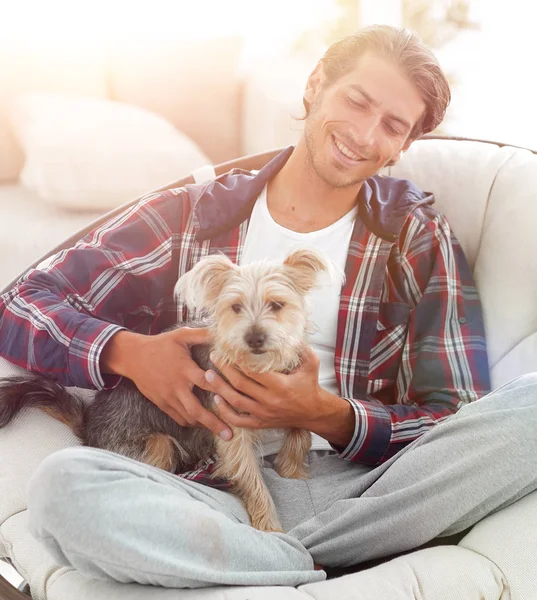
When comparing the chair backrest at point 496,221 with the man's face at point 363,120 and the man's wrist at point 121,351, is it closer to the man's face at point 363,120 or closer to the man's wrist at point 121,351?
the man's face at point 363,120

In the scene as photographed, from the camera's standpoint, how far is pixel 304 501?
5.59 feet

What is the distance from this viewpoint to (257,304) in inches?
62.5

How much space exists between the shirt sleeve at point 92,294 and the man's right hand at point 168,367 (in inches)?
2.1

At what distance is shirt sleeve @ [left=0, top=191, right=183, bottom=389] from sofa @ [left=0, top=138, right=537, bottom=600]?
139 millimetres

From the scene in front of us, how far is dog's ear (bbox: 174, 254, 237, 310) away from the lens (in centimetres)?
162

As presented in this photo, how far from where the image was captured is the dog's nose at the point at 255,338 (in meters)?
1.54

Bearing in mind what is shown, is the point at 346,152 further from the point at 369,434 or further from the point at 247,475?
the point at 247,475

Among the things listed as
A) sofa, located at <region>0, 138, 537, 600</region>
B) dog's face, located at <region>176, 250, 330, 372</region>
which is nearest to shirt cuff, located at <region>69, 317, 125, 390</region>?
sofa, located at <region>0, 138, 537, 600</region>

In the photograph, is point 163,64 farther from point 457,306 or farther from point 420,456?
point 420,456

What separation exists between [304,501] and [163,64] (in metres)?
1.67

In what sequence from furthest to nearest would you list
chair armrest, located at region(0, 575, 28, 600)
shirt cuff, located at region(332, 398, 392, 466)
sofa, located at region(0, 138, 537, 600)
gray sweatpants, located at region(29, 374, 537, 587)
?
shirt cuff, located at region(332, 398, 392, 466) < chair armrest, located at region(0, 575, 28, 600) < sofa, located at region(0, 138, 537, 600) < gray sweatpants, located at region(29, 374, 537, 587)

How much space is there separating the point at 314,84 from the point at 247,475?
124cm

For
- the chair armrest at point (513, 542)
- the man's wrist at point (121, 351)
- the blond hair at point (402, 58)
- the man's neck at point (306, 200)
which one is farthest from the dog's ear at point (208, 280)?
the chair armrest at point (513, 542)

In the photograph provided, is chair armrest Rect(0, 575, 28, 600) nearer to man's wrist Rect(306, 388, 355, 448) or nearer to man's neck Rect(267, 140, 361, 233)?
man's wrist Rect(306, 388, 355, 448)
